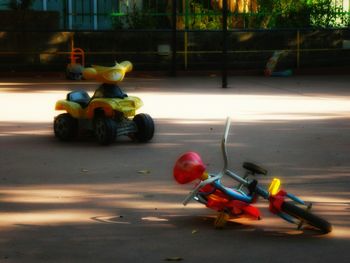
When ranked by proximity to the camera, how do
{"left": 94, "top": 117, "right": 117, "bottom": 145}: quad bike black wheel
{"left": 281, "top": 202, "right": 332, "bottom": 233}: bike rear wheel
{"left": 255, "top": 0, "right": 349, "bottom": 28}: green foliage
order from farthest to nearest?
{"left": 255, "top": 0, "right": 349, "bottom": 28}: green foliage < {"left": 94, "top": 117, "right": 117, "bottom": 145}: quad bike black wheel < {"left": 281, "top": 202, "right": 332, "bottom": 233}: bike rear wheel

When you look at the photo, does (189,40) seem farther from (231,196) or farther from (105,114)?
(231,196)

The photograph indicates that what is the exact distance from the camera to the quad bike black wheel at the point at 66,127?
11792mm

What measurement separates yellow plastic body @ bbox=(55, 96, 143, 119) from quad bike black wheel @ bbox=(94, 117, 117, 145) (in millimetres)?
125

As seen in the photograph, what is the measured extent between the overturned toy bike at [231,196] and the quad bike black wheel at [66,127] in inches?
189

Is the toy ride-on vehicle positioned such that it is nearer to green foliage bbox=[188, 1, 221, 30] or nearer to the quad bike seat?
the quad bike seat

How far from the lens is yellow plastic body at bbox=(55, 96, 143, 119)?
1137 centimetres

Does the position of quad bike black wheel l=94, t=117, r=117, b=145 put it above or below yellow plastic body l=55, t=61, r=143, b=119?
below

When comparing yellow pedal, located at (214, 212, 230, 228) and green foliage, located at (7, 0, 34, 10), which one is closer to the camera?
yellow pedal, located at (214, 212, 230, 228)

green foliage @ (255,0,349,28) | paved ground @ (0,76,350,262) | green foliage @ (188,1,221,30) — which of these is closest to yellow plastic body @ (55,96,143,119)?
paved ground @ (0,76,350,262)

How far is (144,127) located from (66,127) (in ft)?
3.25

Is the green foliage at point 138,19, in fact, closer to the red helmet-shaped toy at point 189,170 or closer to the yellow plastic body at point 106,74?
the yellow plastic body at point 106,74

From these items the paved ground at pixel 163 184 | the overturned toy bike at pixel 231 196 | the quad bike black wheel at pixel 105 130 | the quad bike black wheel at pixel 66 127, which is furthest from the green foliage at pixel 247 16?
the overturned toy bike at pixel 231 196

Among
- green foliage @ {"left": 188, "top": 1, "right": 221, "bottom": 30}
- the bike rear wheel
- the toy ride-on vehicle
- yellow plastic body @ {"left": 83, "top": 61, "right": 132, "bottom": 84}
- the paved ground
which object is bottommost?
the paved ground

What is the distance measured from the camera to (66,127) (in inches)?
464
